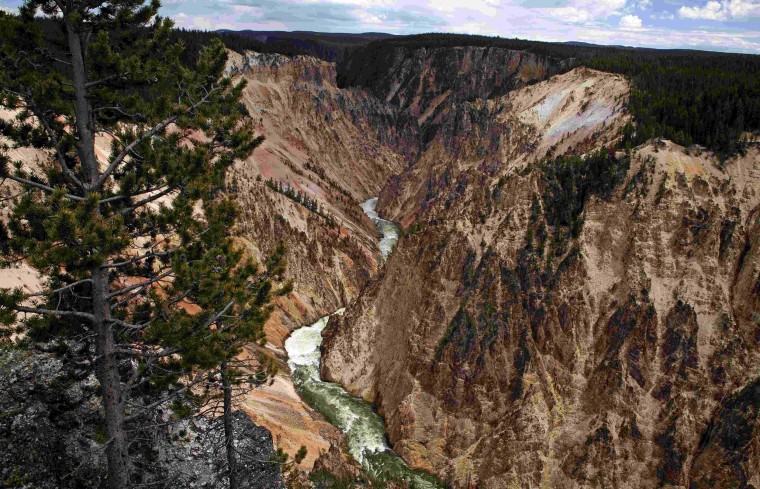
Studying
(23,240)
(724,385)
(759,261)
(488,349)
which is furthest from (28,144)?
(759,261)

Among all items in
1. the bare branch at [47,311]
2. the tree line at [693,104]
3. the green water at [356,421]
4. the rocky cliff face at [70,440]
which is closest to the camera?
the bare branch at [47,311]

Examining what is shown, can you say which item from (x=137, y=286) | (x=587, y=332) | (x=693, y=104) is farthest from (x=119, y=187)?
(x=693, y=104)

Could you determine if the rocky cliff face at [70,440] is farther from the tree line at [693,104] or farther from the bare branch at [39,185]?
the tree line at [693,104]

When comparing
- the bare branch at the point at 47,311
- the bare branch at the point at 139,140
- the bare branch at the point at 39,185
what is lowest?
the bare branch at the point at 47,311

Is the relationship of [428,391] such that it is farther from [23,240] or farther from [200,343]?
[23,240]

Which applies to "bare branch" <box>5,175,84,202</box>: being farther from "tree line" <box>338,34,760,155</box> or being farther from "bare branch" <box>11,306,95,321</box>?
"tree line" <box>338,34,760,155</box>

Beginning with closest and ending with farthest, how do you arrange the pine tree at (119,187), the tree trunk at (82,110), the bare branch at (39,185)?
the pine tree at (119,187) → the bare branch at (39,185) → the tree trunk at (82,110)

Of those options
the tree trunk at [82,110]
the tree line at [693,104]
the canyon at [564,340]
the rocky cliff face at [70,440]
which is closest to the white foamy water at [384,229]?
the canyon at [564,340]

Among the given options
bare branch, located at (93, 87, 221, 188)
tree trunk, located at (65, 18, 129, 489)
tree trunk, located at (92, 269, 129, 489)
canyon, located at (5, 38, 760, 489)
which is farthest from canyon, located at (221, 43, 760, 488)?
bare branch, located at (93, 87, 221, 188)
